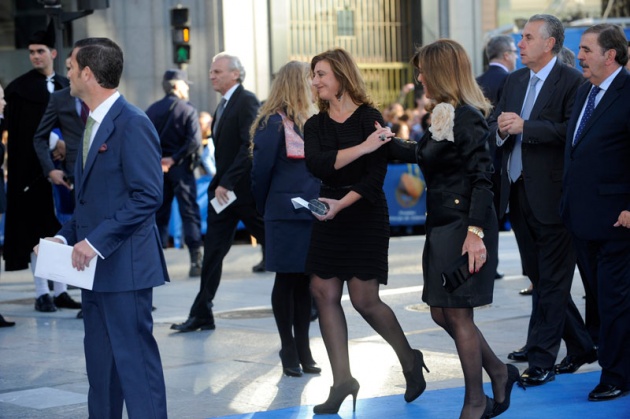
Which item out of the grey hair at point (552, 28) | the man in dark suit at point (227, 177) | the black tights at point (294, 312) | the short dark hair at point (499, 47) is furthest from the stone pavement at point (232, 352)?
the short dark hair at point (499, 47)

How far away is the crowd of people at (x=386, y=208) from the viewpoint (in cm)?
553

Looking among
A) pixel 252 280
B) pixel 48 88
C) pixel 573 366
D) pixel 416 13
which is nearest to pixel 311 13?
pixel 416 13

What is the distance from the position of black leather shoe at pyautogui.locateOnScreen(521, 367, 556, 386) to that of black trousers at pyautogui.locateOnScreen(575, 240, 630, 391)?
480 mm

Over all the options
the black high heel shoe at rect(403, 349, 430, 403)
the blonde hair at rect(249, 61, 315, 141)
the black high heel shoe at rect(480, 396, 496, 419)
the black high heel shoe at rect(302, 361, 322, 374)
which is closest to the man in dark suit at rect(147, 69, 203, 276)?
the blonde hair at rect(249, 61, 315, 141)

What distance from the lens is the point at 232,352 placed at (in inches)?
341

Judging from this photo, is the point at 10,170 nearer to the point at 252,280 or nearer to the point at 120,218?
the point at 252,280

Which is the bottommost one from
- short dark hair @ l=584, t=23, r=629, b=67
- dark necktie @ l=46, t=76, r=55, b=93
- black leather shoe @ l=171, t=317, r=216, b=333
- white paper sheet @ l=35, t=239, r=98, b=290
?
black leather shoe @ l=171, t=317, r=216, b=333

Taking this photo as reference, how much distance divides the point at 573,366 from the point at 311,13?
19525 mm

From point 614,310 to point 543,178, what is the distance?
99 cm

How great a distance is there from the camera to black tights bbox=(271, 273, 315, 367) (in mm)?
7801

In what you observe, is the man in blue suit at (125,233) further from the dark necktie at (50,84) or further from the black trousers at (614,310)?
the dark necktie at (50,84)

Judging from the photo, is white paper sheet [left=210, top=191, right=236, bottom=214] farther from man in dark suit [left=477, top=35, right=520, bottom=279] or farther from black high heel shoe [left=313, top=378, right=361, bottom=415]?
black high heel shoe [left=313, top=378, right=361, bottom=415]

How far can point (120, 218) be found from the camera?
5.38 meters

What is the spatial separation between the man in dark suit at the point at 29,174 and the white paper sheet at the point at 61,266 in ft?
17.7
